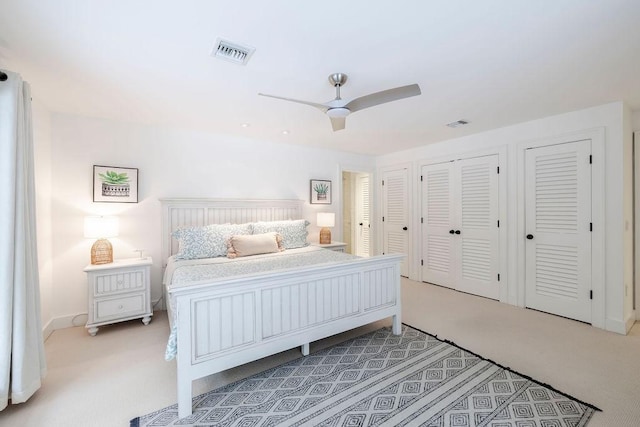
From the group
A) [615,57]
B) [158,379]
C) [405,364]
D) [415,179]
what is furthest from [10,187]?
[415,179]

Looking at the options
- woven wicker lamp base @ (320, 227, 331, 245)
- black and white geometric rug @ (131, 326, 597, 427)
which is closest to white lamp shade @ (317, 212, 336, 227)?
woven wicker lamp base @ (320, 227, 331, 245)

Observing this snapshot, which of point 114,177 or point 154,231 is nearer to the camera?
point 114,177

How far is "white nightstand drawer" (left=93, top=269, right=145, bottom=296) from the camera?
2875mm

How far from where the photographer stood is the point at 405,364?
2.29 metres

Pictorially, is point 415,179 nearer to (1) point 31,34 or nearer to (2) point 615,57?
(2) point 615,57

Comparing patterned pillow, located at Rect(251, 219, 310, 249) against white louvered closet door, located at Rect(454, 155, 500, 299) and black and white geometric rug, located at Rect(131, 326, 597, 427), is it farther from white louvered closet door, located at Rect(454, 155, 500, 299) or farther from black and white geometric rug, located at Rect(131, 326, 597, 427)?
white louvered closet door, located at Rect(454, 155, 500, 299)

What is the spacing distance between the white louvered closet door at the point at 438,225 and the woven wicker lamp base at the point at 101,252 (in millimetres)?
4384

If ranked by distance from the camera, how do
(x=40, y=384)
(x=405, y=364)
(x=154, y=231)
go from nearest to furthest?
1. (x=40, y=384)
2. (x=405, y=364)
3. (x=154, y=231)

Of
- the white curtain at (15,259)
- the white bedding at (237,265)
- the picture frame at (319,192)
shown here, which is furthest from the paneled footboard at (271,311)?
the picture frame at (319,192)

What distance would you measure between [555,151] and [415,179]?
76.0 inches

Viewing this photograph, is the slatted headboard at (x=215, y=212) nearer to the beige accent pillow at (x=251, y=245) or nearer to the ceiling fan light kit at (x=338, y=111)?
the beige accent pillow at (x=251, y=245)

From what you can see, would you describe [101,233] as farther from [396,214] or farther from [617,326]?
[617,326]

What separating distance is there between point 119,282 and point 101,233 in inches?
21.4

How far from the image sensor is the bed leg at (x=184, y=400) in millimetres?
1748
